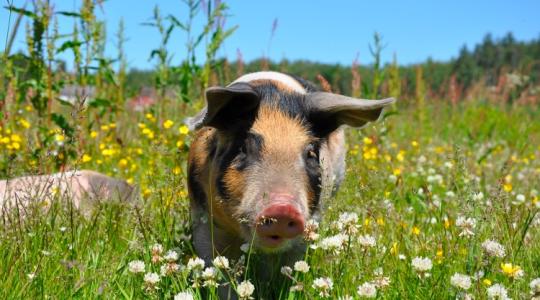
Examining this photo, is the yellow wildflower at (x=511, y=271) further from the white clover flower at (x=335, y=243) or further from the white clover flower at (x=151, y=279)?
the white clover flower at (x=151, y=279)

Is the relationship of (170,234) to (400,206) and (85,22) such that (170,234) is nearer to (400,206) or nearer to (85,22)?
(400,206)

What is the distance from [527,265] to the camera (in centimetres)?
322

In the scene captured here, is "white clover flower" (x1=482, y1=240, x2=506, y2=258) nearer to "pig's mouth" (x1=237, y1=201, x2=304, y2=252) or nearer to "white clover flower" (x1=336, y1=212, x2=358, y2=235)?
"white clover flower" (x1=336, y1=212, x2=358, y2=235)

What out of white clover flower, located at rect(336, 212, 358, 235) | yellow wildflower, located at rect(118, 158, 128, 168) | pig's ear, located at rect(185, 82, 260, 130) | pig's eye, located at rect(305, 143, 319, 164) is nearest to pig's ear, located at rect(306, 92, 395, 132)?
pig's eye, located at rect(305, 143, 319, 164)

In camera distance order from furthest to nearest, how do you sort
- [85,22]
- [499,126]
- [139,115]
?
[499,126]
[139,115]
[85,22]

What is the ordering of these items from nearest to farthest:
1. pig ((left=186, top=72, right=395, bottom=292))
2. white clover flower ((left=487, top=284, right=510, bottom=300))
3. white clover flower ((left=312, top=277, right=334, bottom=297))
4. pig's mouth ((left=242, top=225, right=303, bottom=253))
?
white clover flower ((left=487, top=284, right=510, bottom=300))
white clover flower ((left=312, top=277, right=334, bottom=297))
pig's mouth ((left=242, top=225, right=303, bottom=253))
pig ((left=186, top=72, right=395, bottom=292))

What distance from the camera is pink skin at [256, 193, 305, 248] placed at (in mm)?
2736

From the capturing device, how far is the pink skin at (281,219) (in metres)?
2.74

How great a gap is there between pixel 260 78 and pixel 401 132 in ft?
23.1

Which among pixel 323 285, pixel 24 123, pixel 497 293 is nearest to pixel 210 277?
pixel 323 285

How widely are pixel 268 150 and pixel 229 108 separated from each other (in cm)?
41

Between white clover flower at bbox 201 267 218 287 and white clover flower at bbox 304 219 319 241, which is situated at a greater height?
white clover flower at bbox 304 219 319 241

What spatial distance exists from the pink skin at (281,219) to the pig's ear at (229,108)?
2.26 ft

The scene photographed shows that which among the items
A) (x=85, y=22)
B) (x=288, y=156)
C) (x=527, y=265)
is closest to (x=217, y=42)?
(x=85, y=22)
